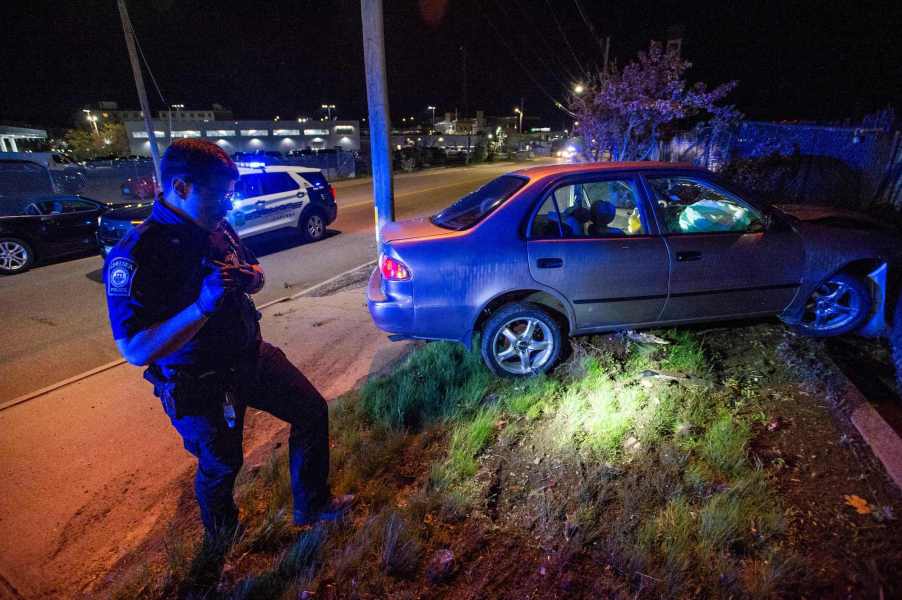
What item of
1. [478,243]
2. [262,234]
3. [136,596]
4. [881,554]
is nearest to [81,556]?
Result: [136,596]

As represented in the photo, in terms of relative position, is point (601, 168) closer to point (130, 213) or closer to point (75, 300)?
point (75, 300)

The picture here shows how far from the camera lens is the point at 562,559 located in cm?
210

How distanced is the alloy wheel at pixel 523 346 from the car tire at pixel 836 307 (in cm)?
231

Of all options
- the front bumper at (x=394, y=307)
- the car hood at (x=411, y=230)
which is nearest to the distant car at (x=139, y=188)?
the car hood at (x=411, y=230)

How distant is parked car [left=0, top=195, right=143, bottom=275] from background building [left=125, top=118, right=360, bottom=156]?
38652mm

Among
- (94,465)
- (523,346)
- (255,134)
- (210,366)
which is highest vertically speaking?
(255,134)

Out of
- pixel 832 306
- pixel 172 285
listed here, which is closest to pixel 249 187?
pixel 172 285

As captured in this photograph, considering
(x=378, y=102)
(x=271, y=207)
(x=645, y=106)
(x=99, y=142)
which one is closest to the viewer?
(x=378, y=102)

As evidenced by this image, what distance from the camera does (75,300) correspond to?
655 cm

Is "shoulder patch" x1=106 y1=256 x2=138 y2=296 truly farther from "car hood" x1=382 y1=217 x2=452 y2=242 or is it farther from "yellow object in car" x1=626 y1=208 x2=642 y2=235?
"yellow object in car" x1=626 y1=208 x2=642 y2=235

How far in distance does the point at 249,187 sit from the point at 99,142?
51.6m

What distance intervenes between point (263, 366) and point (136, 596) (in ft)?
3.68

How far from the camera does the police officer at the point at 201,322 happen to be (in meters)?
1.69

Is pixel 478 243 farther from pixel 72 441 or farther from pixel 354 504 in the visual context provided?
pixel 72 441
